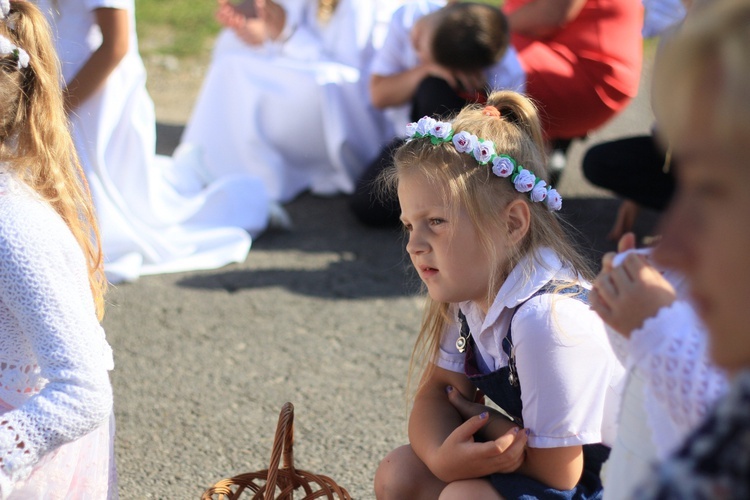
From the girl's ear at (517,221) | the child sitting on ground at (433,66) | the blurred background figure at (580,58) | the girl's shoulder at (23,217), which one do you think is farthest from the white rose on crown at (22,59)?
the blurred background figure at (580,58)

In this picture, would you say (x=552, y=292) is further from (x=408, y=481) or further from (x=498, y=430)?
(x=408, y=481)

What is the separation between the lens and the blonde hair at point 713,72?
28.1 inches

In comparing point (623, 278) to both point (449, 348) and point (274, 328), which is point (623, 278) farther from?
point (274, 328)

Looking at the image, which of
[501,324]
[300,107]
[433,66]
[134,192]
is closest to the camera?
[501,324]

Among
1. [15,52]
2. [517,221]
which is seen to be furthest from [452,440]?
[15,52]

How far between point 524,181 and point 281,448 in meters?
0.71

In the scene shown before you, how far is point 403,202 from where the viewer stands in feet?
5.64

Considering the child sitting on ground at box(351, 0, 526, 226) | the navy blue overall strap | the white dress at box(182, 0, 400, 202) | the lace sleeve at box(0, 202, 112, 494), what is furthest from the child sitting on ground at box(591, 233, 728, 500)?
the white dress at box(182, 0, 400, 202)

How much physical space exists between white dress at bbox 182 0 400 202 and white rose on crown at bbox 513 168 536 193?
2.92 m

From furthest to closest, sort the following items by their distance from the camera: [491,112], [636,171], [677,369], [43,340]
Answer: [636,171] → [491,112] → [43,340] → [677,369]

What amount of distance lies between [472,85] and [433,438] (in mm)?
2367

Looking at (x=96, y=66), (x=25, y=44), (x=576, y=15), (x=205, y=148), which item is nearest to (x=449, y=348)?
(x=25, y=44)

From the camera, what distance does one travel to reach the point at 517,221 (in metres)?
1.70

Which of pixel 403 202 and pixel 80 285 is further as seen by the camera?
pixel 403 202
